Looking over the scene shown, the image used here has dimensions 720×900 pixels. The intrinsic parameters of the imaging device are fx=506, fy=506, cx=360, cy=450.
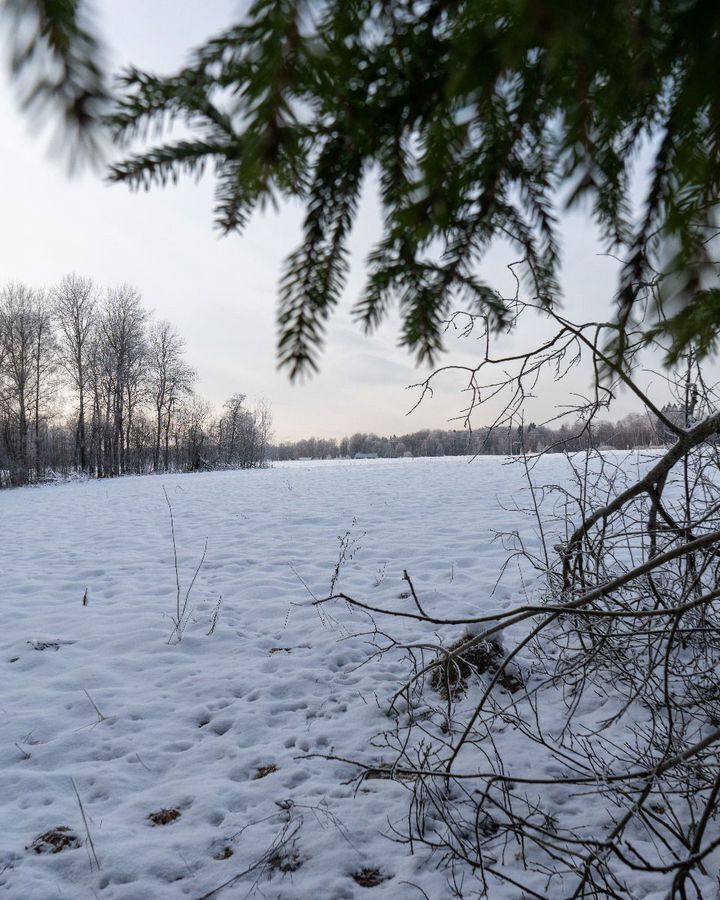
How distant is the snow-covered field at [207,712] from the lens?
2.22 meters

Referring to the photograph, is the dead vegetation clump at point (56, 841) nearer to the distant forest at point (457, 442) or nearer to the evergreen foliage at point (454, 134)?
the distant forest at point (457, 442)

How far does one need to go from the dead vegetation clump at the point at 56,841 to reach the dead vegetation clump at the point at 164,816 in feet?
1.06

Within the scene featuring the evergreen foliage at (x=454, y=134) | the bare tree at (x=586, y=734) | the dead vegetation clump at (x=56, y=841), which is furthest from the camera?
the dead vegetation clump at (x=56, y=841)

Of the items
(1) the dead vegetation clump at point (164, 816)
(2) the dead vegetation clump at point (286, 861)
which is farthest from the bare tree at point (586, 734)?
(1) the dead vegetation clump at point (164, 816)

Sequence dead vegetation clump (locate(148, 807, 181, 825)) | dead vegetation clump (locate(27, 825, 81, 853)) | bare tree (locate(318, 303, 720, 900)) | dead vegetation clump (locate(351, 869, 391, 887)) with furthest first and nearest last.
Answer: dead vegetation clump (locate(148, 807, 181, 825))
dead vegetation clump (locate(27, 825, 81, 853))
dead vegetation clump (locate(351, 869, 391, 887))
bare tree (locate(318, 303, 720, 900))

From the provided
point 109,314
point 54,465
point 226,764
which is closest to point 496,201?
point 109,314

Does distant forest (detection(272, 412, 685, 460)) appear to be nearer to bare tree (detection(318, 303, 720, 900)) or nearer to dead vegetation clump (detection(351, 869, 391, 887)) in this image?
bare tree (detection(318, 303, 720, 900))

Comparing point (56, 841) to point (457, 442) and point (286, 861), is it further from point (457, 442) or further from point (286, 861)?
point (457, 442)

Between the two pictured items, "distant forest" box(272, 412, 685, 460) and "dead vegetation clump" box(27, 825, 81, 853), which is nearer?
"distant forest" box(272, 412, 685, 460)

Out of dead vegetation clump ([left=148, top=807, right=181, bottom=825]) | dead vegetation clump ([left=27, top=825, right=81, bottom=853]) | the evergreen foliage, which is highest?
the evergreen foliage

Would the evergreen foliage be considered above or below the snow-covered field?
above

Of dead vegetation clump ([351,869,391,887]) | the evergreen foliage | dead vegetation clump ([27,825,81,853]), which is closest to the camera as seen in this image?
the evergreen foliage

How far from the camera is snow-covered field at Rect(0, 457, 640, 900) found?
222 centimetres

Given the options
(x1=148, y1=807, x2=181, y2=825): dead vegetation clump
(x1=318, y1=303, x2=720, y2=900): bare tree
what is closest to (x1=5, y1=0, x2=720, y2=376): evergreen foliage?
(x1=318, y1=303, x2=720, y2=900): bare tree
